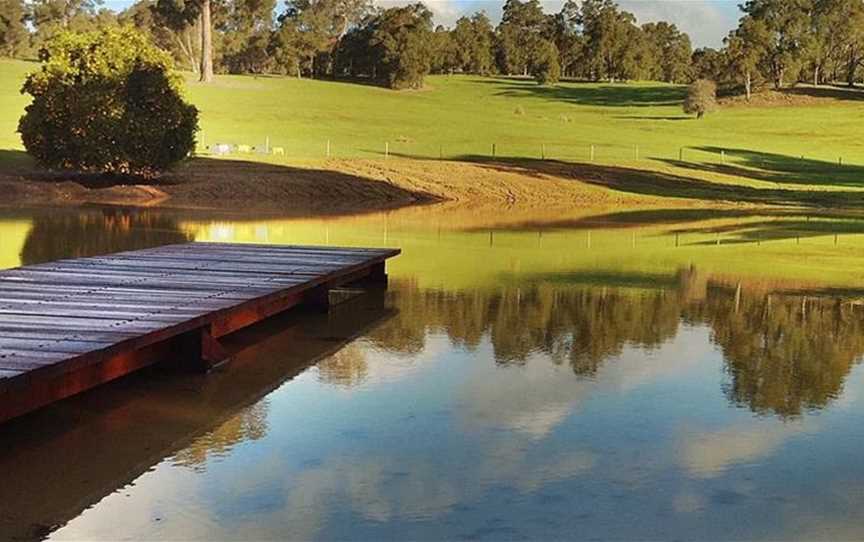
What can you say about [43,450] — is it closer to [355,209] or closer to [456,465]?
[456,465]

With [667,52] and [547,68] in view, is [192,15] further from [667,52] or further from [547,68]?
[667,52]

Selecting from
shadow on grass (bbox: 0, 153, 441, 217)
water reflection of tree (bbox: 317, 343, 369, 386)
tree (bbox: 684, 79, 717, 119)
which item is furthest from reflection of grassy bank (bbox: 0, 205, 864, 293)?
tree (bbox: 684, 79, 717, 119)

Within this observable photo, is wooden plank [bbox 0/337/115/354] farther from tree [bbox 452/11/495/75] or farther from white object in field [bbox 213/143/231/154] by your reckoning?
tree [bbox 452/11/495/75]

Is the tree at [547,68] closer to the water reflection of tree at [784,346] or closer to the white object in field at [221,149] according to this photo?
the white object in field at [221,149]

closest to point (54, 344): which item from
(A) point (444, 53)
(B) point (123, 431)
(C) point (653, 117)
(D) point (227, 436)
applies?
Answer: (B) point (123, 431)

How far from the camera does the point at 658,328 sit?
485 inches

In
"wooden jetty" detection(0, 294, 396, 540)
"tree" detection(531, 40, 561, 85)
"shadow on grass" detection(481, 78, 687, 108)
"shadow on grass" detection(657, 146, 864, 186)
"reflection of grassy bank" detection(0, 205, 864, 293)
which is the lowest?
"reflection of grassy bank" detection(0, 205, 864, 293)

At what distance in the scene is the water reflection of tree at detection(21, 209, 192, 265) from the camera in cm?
1800

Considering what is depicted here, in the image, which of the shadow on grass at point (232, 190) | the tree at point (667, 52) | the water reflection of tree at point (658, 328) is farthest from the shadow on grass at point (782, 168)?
the tree at point (667, 52)

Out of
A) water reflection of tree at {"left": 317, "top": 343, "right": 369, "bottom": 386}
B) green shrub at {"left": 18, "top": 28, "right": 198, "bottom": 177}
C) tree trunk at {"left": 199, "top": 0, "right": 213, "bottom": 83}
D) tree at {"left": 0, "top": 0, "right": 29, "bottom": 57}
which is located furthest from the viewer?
tree at {"left": 0, "top": 0, "right": 29, "bottom": 57}

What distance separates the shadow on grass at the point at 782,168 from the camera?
45.3 metres

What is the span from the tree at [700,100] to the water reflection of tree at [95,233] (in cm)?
5104

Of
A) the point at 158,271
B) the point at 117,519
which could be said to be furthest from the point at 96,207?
the point at 117,519

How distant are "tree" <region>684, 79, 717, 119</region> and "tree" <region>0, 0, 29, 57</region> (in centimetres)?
6843
